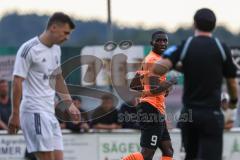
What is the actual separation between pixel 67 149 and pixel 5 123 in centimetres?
143

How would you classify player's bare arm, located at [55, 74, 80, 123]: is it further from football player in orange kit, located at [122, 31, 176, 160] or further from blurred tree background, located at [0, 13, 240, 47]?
blurred tree background, located at [0, 13, 240, 47]

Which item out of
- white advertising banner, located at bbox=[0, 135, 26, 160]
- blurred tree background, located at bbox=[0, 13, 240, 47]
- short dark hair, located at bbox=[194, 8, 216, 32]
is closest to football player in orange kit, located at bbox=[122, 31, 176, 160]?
short dark hair, located at bbox=[194, 8, 216, 32]

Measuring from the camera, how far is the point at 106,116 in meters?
18.1

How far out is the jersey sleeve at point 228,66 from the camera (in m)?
9.58

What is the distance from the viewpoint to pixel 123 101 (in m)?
18.3

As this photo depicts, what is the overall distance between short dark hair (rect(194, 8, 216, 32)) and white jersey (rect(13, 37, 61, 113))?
232cm

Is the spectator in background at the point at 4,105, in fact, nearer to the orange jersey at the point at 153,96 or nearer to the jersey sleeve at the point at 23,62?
the orange jersey at the point at 153,96

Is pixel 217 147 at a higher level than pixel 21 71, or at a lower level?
lower

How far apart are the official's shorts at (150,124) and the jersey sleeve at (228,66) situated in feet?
12.6

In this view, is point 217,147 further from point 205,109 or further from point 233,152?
point 233,152

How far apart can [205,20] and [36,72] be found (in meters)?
2.52

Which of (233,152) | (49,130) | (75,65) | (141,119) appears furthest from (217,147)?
(75,65)

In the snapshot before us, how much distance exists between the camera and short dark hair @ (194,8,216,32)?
9.52 m

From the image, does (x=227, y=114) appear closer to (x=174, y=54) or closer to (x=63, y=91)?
(x=63, y=91)
